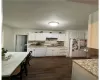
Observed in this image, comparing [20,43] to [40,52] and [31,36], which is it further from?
[40,52]

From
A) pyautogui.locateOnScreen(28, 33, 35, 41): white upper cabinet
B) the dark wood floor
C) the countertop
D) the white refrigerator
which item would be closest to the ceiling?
the countertop

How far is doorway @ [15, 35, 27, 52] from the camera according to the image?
7545 millimetres

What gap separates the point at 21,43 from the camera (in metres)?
7.64

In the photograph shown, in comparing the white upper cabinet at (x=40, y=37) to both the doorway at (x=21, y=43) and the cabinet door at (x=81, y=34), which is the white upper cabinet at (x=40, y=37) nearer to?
the doorway at (x=21, y=43)

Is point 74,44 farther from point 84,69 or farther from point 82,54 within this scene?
point 84,69

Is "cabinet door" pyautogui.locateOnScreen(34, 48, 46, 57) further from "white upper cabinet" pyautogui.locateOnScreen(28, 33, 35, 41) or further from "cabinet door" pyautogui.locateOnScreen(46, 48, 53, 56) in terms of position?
"white upper cabinet" pyautogui.locateOnScreen(28, 33, 35, 41)

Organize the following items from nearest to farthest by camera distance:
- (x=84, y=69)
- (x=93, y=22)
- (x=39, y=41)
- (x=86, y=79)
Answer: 1. (x=93, y=22)
2. (x=86, y=79)
3. (x=84, y=69)
4. (x=39, y=41)

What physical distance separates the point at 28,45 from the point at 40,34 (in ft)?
4.16

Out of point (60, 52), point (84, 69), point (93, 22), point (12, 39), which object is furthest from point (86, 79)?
Result: point (12, 39)

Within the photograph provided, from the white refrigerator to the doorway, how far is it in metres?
3.64

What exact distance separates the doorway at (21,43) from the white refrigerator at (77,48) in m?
3.64

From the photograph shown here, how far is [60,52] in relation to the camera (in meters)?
7.55

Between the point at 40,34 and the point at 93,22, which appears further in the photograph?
the point at 40,34

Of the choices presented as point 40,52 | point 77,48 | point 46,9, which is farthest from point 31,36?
point 46,9
